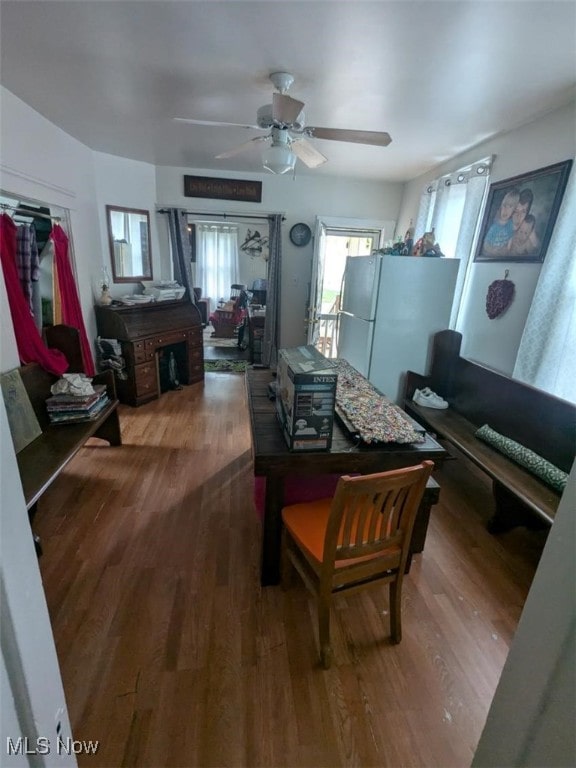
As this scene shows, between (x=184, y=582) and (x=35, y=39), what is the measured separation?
9.15 feet

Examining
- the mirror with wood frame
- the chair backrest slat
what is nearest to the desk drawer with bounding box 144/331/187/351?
the mirror with wood frame

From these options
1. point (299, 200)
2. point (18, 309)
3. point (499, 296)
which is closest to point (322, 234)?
point (299, 200)

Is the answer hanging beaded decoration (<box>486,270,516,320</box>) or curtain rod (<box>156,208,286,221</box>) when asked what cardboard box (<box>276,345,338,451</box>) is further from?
curtain rod (<box>156,208,286,221</box>)

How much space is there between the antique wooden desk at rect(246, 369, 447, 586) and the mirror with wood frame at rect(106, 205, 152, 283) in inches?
131

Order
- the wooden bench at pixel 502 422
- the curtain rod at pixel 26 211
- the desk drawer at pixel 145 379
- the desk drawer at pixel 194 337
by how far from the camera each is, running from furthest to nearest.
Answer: the desk drawer at pixel 194 337
the desk drawer at pixel 145 379
the curtain rod at pixel 26 211
the wooden bench at pixel 502 422

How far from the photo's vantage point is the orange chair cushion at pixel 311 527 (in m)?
1.34

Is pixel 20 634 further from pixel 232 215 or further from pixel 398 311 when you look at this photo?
pixel 232 215

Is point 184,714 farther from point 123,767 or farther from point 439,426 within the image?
point 439,426

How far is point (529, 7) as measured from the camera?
1.39 m

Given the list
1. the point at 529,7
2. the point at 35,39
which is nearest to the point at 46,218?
the point at 35,39

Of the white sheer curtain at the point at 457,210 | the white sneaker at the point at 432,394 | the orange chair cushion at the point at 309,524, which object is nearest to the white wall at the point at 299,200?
the white sheer curtain at the point at 457,210

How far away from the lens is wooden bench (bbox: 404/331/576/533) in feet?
6.19

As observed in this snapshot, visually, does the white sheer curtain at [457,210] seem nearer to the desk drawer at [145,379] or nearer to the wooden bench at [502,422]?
the wooden bench at [502,422]

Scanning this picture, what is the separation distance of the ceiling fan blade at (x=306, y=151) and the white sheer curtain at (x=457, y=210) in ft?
4.83
